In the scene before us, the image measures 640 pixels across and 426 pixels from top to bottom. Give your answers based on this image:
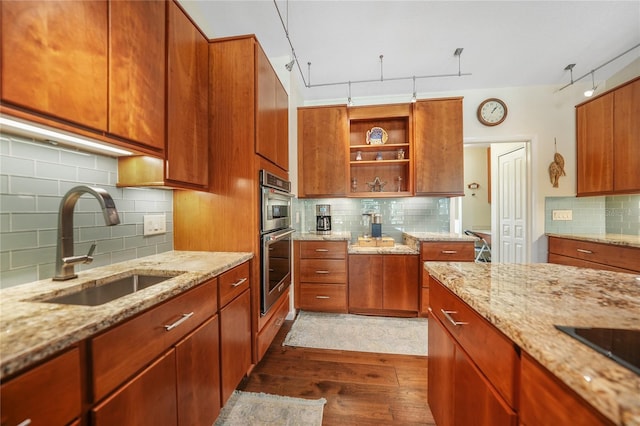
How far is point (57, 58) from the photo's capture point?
0.79 metres

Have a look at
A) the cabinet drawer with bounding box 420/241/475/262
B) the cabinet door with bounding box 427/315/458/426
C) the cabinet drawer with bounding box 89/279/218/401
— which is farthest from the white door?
the cabinet drawer with bounding box 89/279/218/401

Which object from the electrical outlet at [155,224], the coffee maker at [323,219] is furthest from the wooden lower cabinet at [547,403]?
the coffee maker at [323,219]

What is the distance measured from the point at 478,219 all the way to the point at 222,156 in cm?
520

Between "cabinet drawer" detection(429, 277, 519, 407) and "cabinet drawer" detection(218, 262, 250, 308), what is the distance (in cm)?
111

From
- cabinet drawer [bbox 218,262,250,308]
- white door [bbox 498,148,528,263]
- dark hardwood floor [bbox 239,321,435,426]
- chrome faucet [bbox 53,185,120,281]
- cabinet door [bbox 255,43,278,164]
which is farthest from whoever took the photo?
white door [bbox 498,148,528,263]

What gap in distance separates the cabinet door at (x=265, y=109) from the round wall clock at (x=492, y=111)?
8.55 feet

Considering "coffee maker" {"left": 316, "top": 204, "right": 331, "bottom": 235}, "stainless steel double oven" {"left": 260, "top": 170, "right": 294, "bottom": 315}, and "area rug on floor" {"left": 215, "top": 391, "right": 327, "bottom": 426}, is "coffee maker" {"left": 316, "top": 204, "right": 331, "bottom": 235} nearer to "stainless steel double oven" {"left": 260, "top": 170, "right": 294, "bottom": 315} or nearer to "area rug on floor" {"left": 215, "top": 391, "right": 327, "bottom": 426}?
"stainless steel double oven" {"left": 260, "top": 170, "right": 294, "bottom": 315}

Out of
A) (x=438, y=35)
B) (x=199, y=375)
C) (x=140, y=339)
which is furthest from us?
(x=438, y=35)

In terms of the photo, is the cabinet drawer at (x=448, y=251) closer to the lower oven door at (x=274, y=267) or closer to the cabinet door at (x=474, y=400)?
the lower oven door at (x=274, y=267)

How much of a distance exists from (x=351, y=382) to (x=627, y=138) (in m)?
3.46

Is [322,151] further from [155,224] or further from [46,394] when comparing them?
[46,394]

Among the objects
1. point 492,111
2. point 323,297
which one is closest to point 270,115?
point 323,297

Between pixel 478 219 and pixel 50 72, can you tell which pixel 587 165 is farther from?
pixel 50 72

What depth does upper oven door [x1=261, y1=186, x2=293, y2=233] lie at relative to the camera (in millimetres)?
1692
